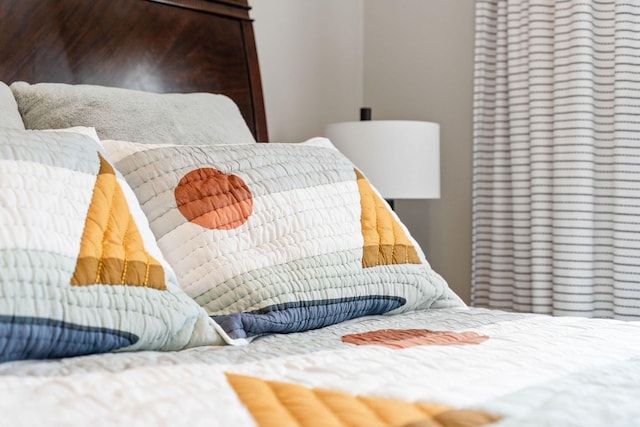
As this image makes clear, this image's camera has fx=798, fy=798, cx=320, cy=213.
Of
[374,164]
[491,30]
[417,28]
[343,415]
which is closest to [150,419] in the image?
[343,415]

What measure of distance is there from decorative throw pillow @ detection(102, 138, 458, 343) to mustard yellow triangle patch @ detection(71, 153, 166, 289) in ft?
0.49

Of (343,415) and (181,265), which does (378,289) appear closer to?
(181,265)

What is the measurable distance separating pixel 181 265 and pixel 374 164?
126cm

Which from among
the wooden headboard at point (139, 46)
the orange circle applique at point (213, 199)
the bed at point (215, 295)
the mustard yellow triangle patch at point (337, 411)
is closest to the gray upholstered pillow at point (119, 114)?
the bed at point (215, 295)

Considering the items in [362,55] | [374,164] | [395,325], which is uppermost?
[362,55]

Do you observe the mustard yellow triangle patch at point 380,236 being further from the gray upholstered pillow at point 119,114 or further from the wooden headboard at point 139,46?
the wooden headboard at point 139,46

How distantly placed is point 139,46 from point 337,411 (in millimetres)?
1474

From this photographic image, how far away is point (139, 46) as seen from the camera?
6.61ft

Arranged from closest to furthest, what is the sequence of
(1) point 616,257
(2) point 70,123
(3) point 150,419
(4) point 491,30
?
(3) point 150,419 < (2) point 70,123 < (1) point 616,257 < (4) point 491,30

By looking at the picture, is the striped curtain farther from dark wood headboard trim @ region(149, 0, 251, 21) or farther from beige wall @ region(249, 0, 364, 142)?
dark wood headboard trim @ region(149, 0, 251, 21)

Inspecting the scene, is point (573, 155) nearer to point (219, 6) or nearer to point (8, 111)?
point (219, 6)

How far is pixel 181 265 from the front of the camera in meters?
1.28

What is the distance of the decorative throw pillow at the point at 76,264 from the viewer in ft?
3.07

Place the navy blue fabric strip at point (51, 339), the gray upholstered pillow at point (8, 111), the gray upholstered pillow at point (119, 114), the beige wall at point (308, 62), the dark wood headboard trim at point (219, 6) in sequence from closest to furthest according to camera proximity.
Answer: the navy blue fabric strip at point (51, 339), the gray upholstered pillow at point (8, 111), the gray upholstered pillow at point (119, 114), the dark wood headboard trim at point (219, 6), the beige wall at point (308, 62)
